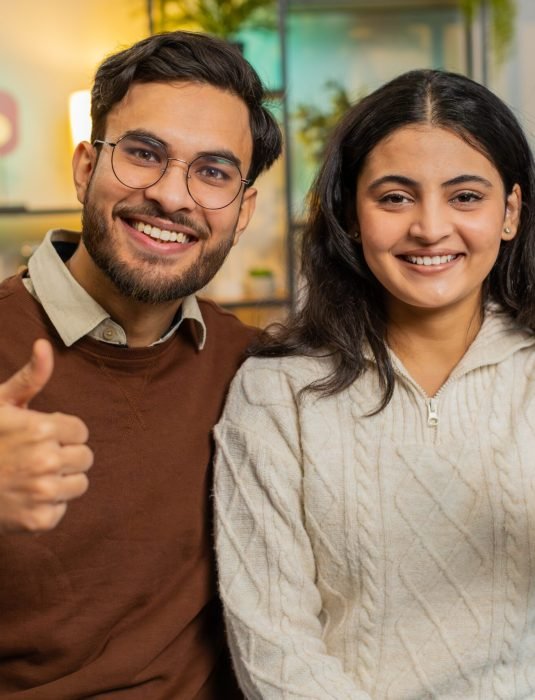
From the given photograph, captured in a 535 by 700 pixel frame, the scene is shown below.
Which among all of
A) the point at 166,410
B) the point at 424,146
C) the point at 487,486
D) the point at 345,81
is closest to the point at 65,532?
the point at 166,410

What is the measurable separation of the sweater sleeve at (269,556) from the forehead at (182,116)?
421 millimetres

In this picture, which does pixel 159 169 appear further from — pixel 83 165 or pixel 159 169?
pixel 83 165

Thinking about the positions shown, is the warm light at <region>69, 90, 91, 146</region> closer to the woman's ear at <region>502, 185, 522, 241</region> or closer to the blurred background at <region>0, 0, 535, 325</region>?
the blurred background at <region>0, 0, 535, 325</region>

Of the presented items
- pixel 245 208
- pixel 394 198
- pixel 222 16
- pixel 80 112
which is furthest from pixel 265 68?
pixel 394 198

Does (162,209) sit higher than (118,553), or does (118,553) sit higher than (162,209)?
(162,209)

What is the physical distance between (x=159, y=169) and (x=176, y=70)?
18 centimetres

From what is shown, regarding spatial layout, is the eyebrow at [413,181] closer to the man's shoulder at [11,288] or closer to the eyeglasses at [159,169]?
the eyeglasses at [159,169]

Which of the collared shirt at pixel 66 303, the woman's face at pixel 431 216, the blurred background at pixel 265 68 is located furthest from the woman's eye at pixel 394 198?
the blurred background at pixel 265 68

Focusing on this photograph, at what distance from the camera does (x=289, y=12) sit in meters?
4.72

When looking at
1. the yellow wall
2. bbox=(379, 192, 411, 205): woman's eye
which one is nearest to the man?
bbox=(379, 192, 411, 205): woman's eye

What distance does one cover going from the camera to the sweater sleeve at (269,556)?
1.53 meters

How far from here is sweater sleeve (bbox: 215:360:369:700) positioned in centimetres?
153

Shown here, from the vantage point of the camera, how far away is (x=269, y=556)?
1595 millimetres

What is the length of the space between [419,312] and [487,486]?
331 mm
